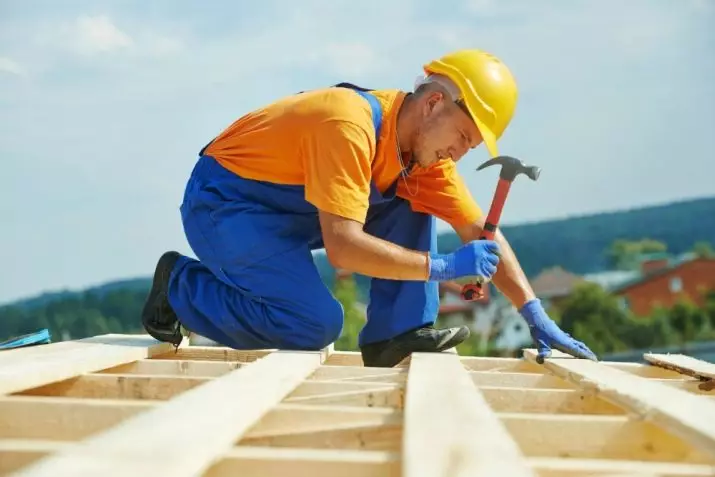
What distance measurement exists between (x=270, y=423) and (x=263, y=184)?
5.81ft

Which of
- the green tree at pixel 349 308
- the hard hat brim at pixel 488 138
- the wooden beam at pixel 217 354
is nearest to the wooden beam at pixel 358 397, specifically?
the wooden beam at pixel 217 354

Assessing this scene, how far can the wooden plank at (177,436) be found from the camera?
1.19 m

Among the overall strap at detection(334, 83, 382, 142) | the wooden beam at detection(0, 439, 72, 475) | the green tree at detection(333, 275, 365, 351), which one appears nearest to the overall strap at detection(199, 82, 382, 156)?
the overall strap at detection(334, 83, 382, 142)

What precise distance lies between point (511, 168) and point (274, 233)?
1.02m

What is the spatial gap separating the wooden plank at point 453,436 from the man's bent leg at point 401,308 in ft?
4.76

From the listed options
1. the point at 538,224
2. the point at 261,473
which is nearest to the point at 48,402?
the point at 261,473

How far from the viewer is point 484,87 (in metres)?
3.24

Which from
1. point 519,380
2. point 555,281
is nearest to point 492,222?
point 519,380

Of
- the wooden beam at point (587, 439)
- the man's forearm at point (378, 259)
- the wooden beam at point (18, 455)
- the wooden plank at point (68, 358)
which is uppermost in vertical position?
the man's forearm at point (378, 259)

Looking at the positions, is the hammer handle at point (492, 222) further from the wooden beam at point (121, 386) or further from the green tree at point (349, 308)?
the green tree at point (349, 308)

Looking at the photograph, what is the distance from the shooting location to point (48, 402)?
5.97 feet

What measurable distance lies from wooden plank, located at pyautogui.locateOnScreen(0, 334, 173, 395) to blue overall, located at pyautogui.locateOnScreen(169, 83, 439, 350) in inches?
Result: 11.2

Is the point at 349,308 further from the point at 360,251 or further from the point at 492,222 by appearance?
the point at 360,251

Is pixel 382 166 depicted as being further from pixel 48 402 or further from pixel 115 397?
pixel 48 402
